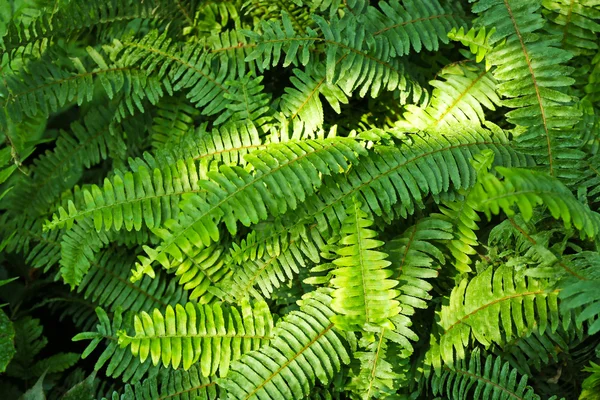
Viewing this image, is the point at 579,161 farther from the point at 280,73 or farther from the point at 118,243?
the point at 118,243

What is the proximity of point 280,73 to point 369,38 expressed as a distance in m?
0.76

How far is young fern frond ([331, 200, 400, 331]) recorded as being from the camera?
1.83 m

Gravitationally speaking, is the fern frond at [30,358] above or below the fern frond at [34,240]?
below

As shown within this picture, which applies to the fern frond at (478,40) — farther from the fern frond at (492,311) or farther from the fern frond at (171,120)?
the fern frond at (171,120)

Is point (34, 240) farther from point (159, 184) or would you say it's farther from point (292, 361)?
point (292, 361)

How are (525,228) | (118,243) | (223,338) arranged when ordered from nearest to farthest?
(525,228)
(223,338)
(118,243)

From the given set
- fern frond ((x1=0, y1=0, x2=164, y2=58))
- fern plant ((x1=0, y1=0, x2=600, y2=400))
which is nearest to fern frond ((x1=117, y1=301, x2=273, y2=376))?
fern plant ((x1=0, y1=0, x2=600, y2=400))

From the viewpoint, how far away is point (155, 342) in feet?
→ 6.29

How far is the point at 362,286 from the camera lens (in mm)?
1857

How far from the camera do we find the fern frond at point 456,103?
7.13ft

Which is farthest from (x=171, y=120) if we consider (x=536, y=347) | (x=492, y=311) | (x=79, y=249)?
(x=536, y=347)

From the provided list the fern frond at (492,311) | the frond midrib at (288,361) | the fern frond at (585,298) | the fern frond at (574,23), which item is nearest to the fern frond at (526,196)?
the fern frond at (585,298)

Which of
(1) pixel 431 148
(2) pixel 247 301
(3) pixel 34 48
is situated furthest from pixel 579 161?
(3) pixel 34 48

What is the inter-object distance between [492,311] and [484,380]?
8.8 inches
